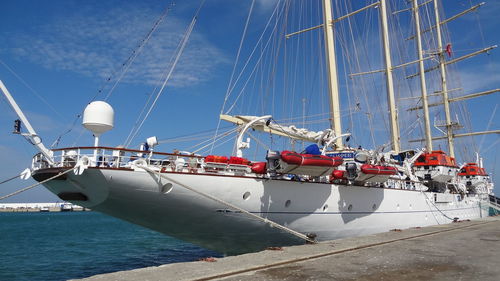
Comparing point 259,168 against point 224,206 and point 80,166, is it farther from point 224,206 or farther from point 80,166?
point 80,166

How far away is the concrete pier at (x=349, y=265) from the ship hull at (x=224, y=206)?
99.8 inches

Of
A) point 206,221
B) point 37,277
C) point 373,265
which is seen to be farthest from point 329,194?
point 37,277

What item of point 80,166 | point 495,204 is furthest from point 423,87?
point 80,166

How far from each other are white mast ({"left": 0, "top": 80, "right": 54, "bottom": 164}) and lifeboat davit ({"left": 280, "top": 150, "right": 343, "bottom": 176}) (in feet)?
25.4

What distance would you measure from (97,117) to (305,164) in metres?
7.22

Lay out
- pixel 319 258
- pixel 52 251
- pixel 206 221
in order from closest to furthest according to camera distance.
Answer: pixel 319 258 < pixel 206 221 < pixel 52 251

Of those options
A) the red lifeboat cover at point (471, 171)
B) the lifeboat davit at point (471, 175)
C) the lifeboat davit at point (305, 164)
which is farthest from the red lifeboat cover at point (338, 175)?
the red lifeboat cover at point (471, 171)

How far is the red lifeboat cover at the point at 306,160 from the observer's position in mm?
12488

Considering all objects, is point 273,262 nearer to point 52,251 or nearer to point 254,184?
point 254,184

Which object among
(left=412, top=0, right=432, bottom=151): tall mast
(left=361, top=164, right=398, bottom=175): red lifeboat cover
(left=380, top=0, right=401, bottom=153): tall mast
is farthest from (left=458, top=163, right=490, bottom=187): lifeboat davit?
(left=361, top=164, right=398, bottom=175): red lifeboat cover

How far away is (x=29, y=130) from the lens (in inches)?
432

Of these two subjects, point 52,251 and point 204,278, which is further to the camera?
point 52,251

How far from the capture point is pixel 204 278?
6.87 m

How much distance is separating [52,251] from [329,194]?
Result: 2258 cm
